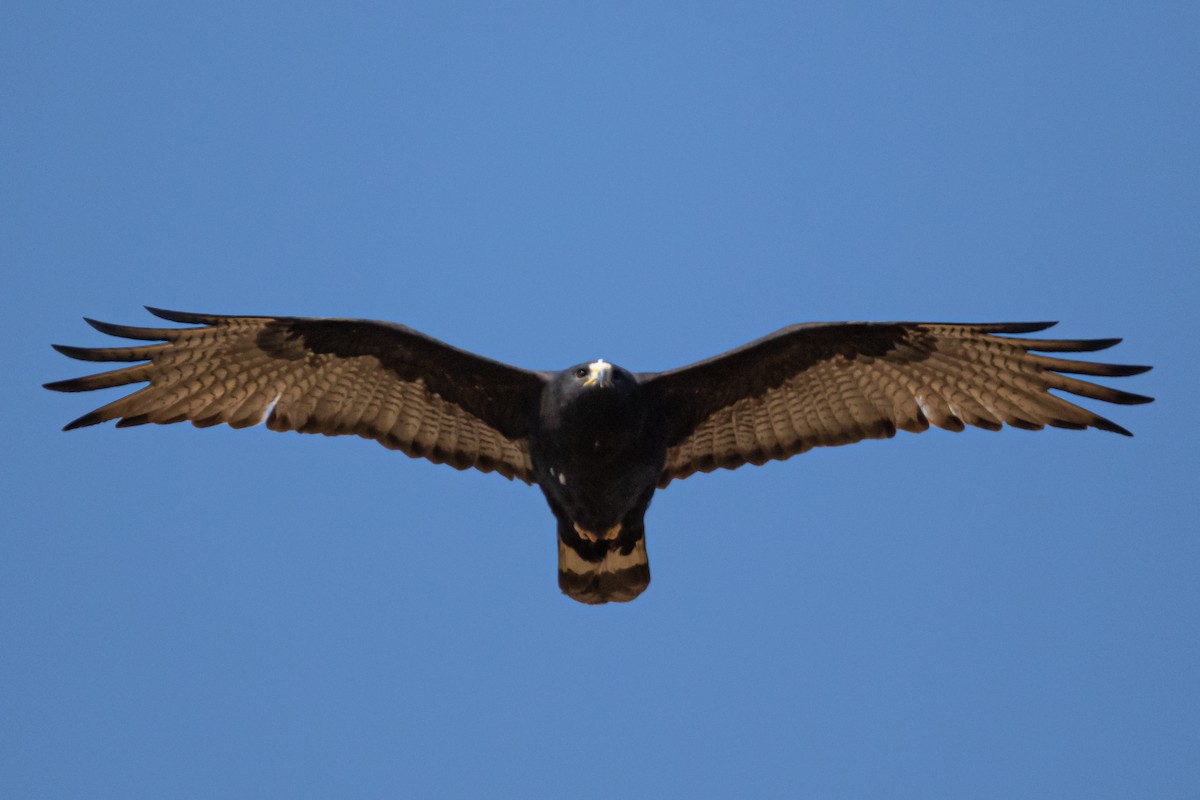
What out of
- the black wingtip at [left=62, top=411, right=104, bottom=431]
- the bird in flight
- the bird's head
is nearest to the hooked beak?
the bird's head

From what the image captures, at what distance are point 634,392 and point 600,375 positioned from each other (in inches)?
14.8

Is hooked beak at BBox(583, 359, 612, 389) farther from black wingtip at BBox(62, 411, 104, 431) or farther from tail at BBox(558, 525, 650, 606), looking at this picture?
black wingtip at BBox(62, 411, 104, 431)

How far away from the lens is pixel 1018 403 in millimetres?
10570

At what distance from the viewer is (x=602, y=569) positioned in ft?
35.5

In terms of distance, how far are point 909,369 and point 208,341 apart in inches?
194

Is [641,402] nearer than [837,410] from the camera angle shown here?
Yes

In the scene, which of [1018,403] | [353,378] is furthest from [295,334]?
[1018,403]

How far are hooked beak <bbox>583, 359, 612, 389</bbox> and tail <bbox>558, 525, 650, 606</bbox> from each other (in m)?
1.35

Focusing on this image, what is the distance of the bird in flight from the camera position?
10.4 meters

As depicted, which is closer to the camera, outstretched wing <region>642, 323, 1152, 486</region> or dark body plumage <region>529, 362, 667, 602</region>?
dark body plumage <region>529, 362, 667, 602</region>

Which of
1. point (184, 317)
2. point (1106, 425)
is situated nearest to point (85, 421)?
point (184, 317)

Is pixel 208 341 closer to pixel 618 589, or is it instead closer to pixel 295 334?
pixel 295 334

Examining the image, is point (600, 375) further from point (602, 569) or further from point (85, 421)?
point (85, 421)

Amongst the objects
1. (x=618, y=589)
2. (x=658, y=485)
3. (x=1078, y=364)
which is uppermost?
(x=1078, y=364)
